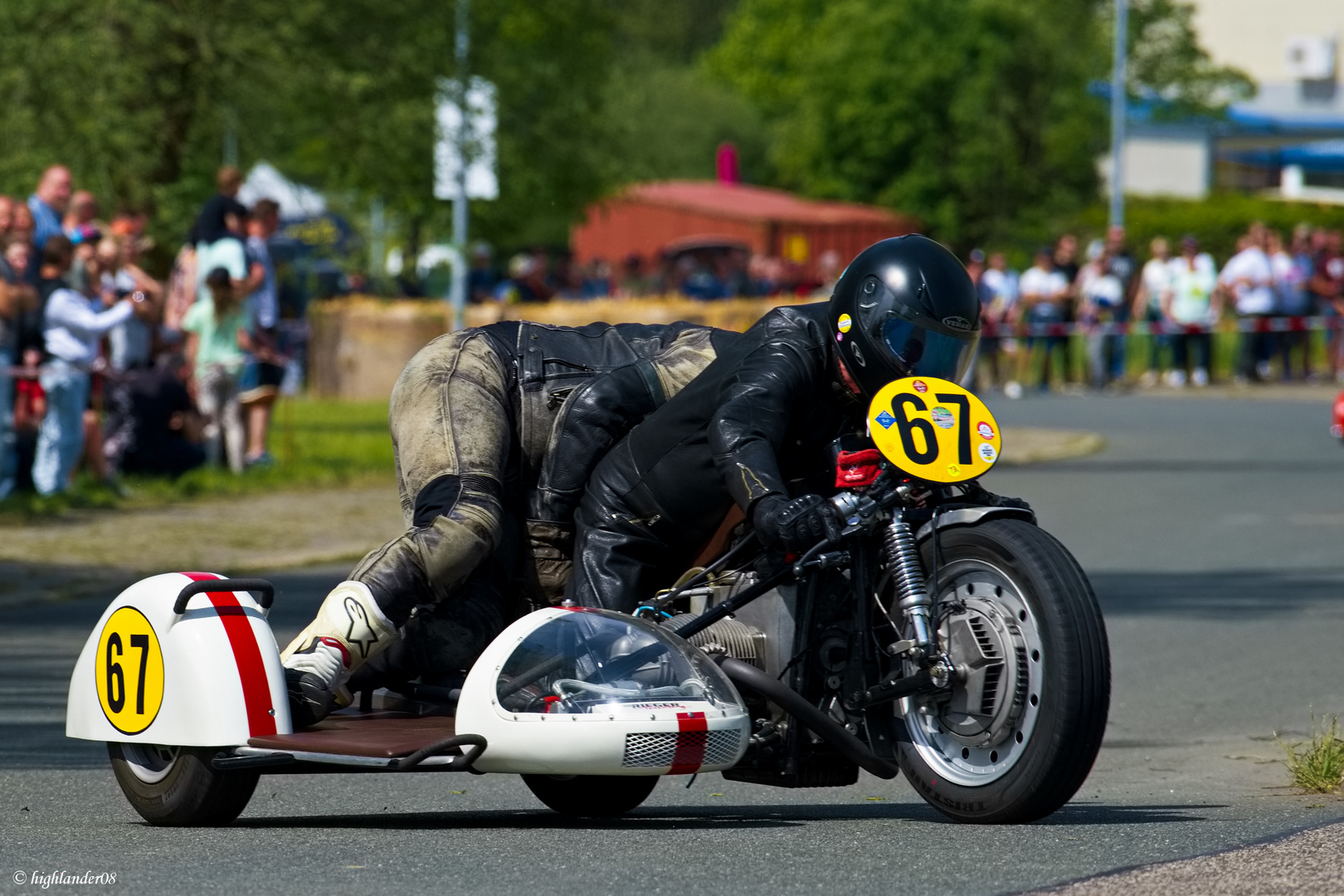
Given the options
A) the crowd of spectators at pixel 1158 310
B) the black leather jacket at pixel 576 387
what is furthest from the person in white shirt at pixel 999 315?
the black leather jacket at pixel 576 387

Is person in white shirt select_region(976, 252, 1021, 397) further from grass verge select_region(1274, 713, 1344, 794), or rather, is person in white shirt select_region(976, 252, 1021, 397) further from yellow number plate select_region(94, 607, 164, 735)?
yellow number plate select_region(94, 607, 164, 735)

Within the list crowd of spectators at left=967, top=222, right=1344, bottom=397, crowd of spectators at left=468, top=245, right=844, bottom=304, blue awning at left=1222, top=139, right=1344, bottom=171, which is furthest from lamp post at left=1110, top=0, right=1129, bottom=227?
blue awning at left=1222, top=139, right=1344, bottom=171

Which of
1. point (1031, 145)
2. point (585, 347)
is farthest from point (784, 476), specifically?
point (1031, 145)

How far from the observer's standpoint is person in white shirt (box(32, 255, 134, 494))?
13.9 meters

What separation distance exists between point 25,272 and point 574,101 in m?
14.3

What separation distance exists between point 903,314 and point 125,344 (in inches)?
424

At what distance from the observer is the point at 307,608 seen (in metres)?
10.5

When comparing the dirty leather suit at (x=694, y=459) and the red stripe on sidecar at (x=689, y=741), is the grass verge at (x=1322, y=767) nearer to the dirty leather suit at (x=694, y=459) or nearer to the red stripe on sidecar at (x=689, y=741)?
the dirty leather suit at (x=694, y=459)

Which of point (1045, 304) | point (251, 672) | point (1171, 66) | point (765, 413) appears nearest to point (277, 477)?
point (251, 672)

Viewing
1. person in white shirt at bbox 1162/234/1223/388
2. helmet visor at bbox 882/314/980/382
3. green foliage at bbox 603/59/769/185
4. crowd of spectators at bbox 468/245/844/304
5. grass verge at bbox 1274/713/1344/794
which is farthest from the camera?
green foliage at bbox 603/59/769/185

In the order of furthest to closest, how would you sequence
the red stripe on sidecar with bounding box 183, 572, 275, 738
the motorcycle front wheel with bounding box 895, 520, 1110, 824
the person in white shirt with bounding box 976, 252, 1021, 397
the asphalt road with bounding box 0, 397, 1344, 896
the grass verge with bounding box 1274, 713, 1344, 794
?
the person in white shirt with bounding box 976, 252, 1021, 397
the grass verge with bounding box 1274, 713, 1344, 794
the red stripe on sidecar with bounding box 183, 572, 275, 738
the motorcycle front wheel with bounding box 895, 520, 1110, 824
the asphalt road with bounding box 0, 397, 1344, 896

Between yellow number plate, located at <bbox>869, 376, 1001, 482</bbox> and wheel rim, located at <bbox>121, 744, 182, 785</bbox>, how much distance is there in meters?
1.89

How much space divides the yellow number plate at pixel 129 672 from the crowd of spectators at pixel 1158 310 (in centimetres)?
2190

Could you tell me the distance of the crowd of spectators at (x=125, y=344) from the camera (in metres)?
14.0
